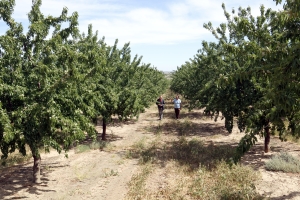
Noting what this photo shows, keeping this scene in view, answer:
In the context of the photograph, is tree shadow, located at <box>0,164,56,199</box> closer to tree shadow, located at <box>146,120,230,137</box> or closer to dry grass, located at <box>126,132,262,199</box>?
dry grass, located at <box>126,132,262,199</box>

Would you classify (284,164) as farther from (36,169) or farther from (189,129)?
(189,129)

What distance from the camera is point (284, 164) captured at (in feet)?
30.6

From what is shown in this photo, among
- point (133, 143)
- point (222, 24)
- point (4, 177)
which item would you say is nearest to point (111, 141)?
point (133, 143)

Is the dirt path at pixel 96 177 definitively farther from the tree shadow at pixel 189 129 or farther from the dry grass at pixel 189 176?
the tree shadow at pixel 189 129

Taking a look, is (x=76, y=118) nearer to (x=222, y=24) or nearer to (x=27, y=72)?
(x=27, y=72)

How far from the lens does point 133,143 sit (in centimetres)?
1421

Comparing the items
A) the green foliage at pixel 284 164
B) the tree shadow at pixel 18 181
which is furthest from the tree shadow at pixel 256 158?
the tree shadow at pixel 18 181

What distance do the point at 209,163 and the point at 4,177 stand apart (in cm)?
766

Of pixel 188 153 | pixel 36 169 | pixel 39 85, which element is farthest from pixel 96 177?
pixel 188 153

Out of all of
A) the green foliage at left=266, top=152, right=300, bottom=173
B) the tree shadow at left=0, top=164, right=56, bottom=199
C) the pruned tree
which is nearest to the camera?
the pruned tree

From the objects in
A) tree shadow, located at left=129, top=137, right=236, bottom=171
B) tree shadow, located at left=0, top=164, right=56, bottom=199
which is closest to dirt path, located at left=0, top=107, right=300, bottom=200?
tree shadow, located at left=0, top=164, right=56, bottom=199

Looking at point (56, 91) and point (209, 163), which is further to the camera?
point (209, 163)

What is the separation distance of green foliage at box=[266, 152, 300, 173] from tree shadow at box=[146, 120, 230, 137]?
6.34 meters

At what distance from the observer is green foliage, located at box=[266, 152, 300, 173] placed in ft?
30.2
